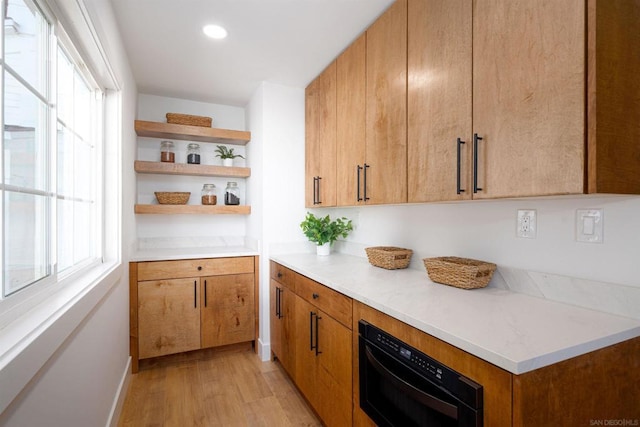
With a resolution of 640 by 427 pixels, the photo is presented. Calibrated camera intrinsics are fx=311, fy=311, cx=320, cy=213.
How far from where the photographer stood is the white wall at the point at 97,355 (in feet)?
2.80

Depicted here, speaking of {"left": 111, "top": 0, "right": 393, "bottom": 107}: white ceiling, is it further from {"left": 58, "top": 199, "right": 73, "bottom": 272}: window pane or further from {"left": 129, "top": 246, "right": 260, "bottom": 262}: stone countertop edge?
{"left": 129, "top": 246, "right": 260, "bottom": 262}: stone countertop edge

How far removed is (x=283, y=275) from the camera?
2340 millimetres

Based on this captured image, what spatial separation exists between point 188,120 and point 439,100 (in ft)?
7.71

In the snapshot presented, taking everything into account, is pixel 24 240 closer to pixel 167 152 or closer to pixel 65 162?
pixel 65 162

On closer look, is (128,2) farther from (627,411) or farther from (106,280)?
(627,411)

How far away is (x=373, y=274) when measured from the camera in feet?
5.80

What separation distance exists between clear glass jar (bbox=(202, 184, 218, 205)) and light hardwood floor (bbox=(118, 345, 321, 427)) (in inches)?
55.1

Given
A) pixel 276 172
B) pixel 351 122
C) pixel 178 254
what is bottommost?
pixel 178 254

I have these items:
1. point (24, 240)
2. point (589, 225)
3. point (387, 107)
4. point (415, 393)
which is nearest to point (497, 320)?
point (415, 393)

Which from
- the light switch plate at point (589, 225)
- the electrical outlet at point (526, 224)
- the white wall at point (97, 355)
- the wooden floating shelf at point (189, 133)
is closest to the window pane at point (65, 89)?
the white wall at point (97, 355)

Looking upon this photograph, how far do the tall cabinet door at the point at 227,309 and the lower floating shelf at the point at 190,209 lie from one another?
620 mm

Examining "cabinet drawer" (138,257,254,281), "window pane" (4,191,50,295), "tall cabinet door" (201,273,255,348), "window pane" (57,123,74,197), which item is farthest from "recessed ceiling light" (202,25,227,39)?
"tall cabinet door" (201,273,255,348)

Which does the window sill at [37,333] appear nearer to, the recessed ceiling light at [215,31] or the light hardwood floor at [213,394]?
the light hardwood floor at [213,394]

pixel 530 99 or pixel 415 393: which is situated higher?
pixel 530 99
